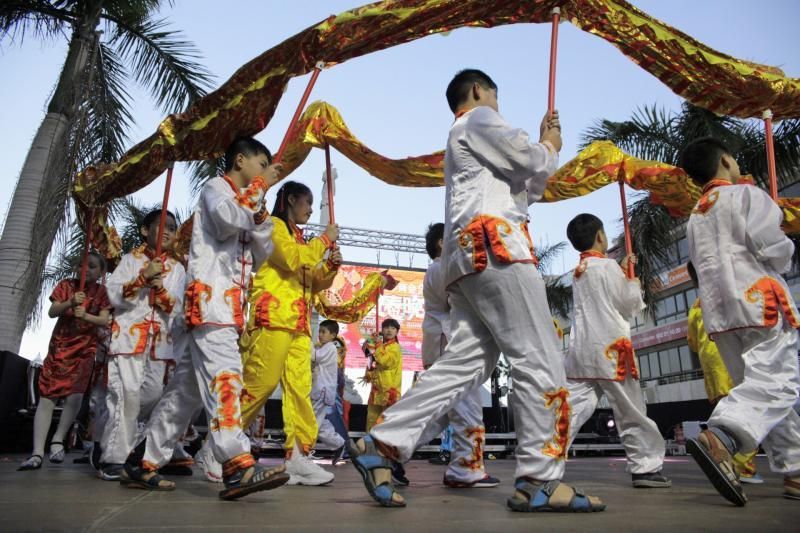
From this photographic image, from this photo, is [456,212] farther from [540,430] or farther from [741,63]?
[741,63]

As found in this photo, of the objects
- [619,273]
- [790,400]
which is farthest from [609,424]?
[790,400]

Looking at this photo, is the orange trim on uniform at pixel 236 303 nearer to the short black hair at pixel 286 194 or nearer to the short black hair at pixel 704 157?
the short black hair at pixel 286 194

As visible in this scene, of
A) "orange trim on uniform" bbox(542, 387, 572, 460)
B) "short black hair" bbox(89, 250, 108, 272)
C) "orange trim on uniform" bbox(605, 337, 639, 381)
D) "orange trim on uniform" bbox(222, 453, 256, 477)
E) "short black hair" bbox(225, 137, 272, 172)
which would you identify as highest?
"short black hair" bbox(225, 137, 272, 172)

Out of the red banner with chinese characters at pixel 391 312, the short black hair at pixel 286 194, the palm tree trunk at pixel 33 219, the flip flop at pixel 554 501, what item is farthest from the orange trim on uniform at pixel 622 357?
the red banner with chinese characters at pixel 391 312

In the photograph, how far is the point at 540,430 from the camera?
2.29m

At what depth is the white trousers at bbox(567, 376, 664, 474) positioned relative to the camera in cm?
366

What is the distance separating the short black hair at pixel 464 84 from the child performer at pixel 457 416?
0.84 meters

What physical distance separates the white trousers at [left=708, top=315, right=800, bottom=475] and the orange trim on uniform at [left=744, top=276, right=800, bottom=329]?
0.04 meters

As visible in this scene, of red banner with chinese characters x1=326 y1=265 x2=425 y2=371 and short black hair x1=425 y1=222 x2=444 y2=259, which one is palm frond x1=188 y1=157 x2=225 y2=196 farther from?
red banner with chinese characters x1=326 y1=265 x2=425 y2=371

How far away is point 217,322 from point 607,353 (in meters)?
2.35

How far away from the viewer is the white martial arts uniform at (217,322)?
2664 mm

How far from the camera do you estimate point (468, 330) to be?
2.61 m

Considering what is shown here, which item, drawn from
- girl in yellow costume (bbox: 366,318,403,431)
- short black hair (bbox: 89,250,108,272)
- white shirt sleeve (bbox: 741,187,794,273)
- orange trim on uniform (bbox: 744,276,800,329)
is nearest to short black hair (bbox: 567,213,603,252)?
white shirt sleeve (bbox: 741,187,794,273)

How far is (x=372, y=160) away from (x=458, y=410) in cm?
211
